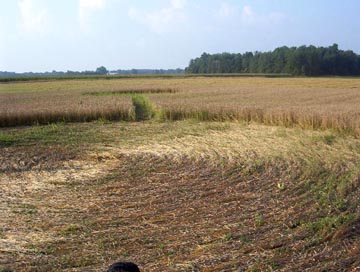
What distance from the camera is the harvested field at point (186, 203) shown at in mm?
5688

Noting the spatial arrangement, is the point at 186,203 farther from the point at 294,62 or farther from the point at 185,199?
the point at 294,62

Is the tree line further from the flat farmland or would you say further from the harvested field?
the harvested field

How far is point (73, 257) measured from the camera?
5.68 metres

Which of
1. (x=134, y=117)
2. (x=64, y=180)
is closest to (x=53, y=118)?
(x=134, y=117)

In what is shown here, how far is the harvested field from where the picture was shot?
5.69m

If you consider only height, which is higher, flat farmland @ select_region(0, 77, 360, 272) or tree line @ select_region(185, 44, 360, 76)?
tree line @ select_region(185, 44, 360, 76)

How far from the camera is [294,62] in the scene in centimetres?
8956

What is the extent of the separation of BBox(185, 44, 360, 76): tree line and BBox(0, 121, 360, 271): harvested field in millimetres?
78776

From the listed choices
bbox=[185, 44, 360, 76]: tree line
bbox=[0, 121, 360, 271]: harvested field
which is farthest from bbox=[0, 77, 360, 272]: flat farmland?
bbox=[185, 44, 360, 76]: tree line

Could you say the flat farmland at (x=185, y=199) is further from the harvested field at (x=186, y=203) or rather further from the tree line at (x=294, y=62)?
the tree line at (x=294, y=62)

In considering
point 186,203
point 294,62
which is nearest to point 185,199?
point 186,203

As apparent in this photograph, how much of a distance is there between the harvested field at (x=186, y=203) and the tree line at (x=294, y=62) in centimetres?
7878

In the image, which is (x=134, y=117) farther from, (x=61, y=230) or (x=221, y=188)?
(x=61, y=230)

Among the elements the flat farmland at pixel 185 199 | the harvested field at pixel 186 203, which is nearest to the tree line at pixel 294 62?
the flat farmland at pixel 185 199
